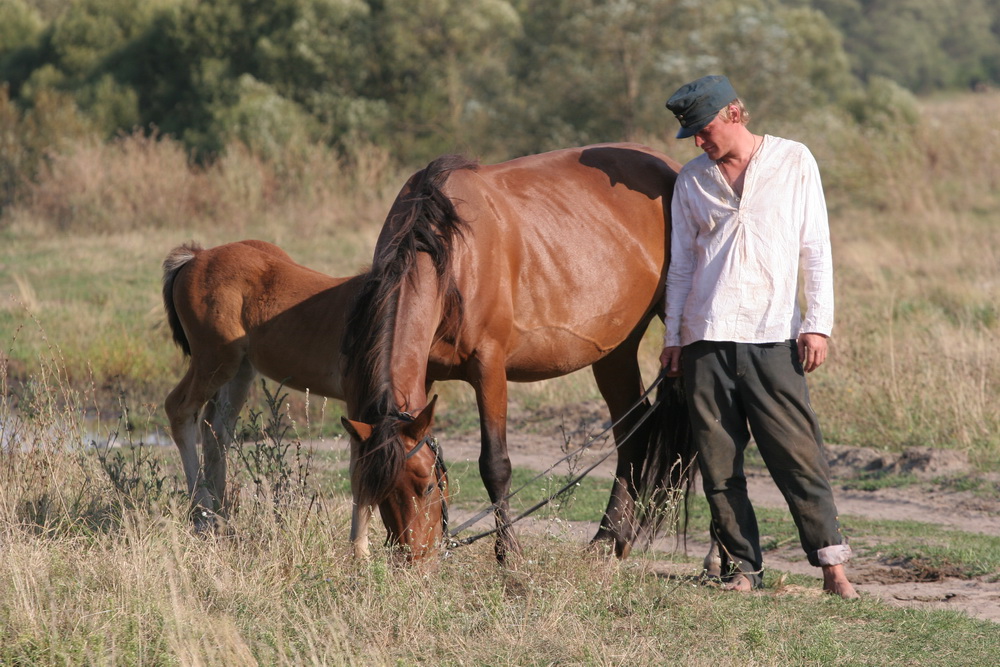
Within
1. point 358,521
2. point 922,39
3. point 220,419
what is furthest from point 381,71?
point 922,39

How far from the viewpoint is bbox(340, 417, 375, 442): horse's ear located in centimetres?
408

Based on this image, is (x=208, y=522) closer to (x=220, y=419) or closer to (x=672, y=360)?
(x=220, y=419)

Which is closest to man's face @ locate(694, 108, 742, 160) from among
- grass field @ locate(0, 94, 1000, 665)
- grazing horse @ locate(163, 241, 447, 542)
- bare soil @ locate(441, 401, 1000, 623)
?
bare soil @ locate(441, 401, 1000, 623)

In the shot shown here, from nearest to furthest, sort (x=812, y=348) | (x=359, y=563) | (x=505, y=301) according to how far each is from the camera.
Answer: (x=359, y=563)
(x=812, y=348)
(x=505, y=301)

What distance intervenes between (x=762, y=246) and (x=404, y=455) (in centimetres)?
185

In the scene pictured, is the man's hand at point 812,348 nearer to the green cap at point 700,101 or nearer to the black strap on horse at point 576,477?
the black strap on horse at point 576,477

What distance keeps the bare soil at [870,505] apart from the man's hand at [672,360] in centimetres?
52

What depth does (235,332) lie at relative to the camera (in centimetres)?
629

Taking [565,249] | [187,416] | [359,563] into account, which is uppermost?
[565,249]

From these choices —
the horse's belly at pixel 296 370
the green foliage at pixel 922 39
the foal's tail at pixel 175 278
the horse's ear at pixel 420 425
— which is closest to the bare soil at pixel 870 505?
the horse's ear at pixel 420 425

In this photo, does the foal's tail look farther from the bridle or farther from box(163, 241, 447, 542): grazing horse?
the bridle

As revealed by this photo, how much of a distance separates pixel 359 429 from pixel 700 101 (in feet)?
6.66

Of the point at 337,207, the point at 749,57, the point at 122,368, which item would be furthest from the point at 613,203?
the point at 749,57

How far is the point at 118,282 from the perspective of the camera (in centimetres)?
1345
